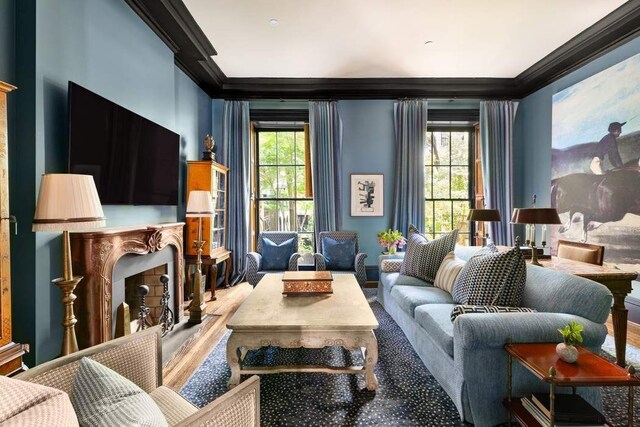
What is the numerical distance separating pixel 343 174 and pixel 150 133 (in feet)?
9.51

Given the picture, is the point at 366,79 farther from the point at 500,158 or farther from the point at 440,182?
the point at 500,158

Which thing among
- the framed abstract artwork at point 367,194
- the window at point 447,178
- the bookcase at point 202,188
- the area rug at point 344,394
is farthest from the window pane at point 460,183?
the bookcase at point 202,188

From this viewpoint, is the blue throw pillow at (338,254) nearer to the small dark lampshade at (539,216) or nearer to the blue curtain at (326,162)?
the blue curtain at (326,162)

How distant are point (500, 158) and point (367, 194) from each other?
2130 mm

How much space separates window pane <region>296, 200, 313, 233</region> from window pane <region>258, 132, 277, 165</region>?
847mm

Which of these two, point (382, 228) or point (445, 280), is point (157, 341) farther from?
point (382, 228)

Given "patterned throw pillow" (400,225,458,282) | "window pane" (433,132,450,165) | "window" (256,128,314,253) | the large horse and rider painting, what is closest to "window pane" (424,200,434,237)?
"window pane" (433,132,450,165)

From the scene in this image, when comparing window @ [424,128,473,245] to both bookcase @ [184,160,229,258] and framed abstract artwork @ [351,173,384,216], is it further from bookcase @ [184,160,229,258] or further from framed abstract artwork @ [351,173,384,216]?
bookcase @ [184,160,229,258]

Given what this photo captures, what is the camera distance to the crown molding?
3205 mm

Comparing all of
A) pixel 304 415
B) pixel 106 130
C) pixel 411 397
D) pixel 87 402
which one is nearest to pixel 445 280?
pixel 411 397

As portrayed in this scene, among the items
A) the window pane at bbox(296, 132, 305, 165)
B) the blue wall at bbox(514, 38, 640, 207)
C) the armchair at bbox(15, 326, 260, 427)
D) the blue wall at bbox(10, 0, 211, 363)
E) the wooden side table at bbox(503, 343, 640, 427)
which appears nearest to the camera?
the armchair at bbox(15, 326, 260, 427)

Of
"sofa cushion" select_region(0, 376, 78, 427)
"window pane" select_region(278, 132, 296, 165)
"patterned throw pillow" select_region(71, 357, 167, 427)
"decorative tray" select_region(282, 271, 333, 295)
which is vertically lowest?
"decorative tray" select_region(282, 271, 333, 295)

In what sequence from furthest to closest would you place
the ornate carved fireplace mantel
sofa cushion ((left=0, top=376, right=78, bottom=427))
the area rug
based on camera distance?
1. the ornate carved fireplace mantel
2. the area rug
3. sofa cushion ((left=0, top=376, right=78, bottom=427))

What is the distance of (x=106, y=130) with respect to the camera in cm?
252
